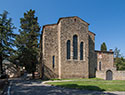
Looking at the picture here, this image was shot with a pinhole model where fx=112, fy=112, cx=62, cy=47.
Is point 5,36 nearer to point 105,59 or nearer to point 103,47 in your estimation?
point 105,59

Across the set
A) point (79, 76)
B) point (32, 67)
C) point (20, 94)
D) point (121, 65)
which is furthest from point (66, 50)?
point (121, 65)

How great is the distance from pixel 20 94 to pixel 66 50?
1241 cm

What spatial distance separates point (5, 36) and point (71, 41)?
11416mm

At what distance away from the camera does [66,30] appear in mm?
20234

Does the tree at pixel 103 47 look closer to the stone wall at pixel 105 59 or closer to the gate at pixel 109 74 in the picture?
the stone wall at pixel 105 59

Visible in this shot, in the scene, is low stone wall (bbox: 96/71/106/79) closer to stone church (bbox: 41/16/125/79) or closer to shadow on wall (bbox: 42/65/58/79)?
stone church (bbox: 41/16/125/79)

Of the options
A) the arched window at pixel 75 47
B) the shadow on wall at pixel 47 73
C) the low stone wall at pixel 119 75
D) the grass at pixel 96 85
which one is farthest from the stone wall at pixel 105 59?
the grass at pixel 96 85

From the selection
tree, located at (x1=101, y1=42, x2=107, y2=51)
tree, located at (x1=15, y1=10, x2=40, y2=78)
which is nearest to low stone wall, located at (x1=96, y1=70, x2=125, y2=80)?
tree, located at (x1=15, y1=10, x2=40, y2=78)

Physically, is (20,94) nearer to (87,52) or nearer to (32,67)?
(32,67)

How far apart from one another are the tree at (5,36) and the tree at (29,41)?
3.94 ft

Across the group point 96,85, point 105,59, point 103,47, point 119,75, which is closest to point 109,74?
point 119,75

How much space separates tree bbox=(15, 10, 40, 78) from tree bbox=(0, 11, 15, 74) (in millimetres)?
1201

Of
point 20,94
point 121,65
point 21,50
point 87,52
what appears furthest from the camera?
point 121,65

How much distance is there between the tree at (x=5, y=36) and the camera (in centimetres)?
1878
